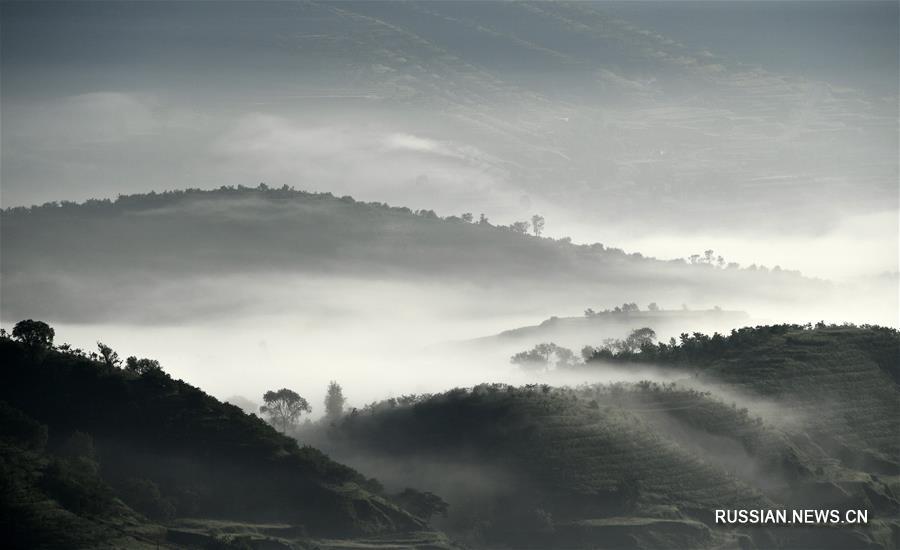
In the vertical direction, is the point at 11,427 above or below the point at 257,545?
above

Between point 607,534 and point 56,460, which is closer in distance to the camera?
point 56,460

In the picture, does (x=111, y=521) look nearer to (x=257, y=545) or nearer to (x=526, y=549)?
(x=257, y=545)

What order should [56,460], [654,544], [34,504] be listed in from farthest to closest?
1. [654,544]
2. [56,460]
3. [34,504]

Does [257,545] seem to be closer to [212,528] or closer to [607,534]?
[212,528]

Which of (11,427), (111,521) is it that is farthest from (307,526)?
(11,427)

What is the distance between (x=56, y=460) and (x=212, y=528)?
18839mm

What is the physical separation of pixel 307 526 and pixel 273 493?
26.2ft

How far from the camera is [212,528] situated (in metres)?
181

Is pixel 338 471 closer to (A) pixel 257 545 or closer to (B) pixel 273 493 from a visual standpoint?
(B) pixel 273 493

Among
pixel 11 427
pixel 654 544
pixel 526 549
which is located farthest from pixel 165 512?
pixel 654 544

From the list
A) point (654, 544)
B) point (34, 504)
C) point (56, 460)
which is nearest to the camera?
point (34, 504)

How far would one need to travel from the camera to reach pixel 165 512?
608ft

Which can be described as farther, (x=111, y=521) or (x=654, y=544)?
(x=654, y=544)

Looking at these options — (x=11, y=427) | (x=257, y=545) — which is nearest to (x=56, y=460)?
(x=11, y=427)
